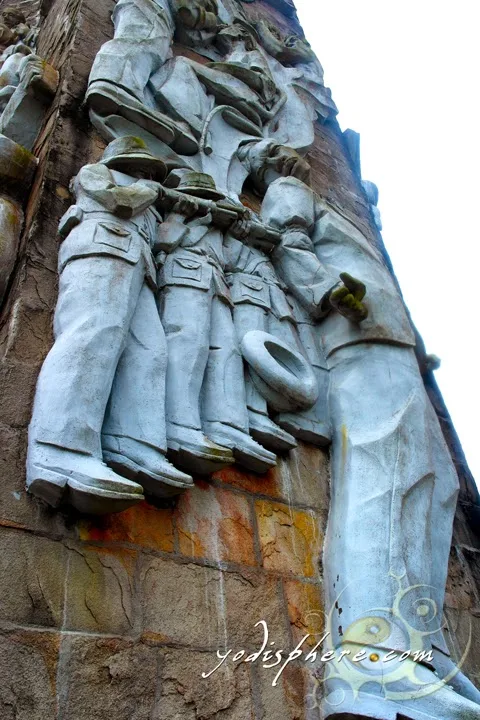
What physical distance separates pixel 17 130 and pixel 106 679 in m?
3.15

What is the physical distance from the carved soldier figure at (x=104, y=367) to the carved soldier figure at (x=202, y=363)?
11cm

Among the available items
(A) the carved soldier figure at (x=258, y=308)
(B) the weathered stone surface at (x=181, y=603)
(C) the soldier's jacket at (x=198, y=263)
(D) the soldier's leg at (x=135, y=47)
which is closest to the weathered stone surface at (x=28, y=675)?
(B) the weathered stone surface at (x=181, y=603)

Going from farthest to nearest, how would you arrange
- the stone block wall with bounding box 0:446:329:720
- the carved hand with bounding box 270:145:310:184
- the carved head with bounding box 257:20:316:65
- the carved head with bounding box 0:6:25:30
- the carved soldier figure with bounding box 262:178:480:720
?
1. the carved head with bounding box 0:6:25:30
2. the carved head with bounding box 257:20:316:65
3. the carved hand with bounding box 270:145:310:184
4. the carved soldier figure with bounding box 262:178:480:720
5. the stone block wall with bounding box 0:446:329:720

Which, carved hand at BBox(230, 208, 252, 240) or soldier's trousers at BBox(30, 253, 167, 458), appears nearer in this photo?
soldier's trousers at BBox(30, 253, 167, 458)

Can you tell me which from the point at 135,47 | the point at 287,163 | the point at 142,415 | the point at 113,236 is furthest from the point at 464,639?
the point at 135,47

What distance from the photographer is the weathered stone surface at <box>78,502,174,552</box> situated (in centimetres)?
233

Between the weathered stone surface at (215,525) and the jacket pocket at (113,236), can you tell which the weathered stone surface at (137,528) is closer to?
the weathered stone surface at (215,525)

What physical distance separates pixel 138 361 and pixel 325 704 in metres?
1.38

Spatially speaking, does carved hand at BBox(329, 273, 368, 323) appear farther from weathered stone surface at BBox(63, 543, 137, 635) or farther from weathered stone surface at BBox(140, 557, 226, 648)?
weathered stone surface at BBox(63, 543, 137, 635)

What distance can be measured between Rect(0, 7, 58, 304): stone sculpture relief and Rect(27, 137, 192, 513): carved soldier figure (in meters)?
0.30

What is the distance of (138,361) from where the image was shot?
105 inches

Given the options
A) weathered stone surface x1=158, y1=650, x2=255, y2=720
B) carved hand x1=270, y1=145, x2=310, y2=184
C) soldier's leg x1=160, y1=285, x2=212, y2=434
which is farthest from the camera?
carved hand x1=270, y1=145, x2=310, y2=184

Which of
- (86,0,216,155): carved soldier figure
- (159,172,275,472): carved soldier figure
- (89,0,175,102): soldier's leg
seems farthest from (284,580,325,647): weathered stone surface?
(89,0,175,102): soldier's leg

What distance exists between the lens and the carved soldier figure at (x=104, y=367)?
2199 mm
